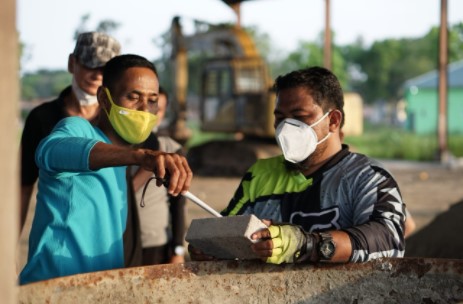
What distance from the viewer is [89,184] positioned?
2.21 m

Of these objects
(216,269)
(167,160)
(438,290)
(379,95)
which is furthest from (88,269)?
(379,95)

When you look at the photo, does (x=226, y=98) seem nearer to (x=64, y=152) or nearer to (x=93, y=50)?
(x=93, y=50)

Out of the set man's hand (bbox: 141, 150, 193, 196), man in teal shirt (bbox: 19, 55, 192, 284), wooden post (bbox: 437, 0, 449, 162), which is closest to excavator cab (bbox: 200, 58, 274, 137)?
wooden post (bbox: 437, 0, 449, 162)

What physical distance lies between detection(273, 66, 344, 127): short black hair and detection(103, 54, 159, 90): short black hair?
0.45 metres

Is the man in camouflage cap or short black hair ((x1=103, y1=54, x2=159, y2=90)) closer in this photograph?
short black hair ((x1=103, y1=54, x2=159, y2=90))

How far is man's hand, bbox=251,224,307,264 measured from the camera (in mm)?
2043

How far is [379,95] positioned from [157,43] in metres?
17.7

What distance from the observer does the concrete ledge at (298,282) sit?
88.2 inches

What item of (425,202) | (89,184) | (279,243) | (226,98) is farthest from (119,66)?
(226,98)

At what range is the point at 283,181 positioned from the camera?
2.50 m

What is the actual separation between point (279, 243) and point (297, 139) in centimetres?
49

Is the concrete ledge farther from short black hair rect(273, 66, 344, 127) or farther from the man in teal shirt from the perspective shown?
short black hair rect(273, 66, 344, 127)

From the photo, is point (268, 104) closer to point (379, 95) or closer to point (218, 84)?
point (218, 84)

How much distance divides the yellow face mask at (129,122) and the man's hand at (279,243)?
602mm
